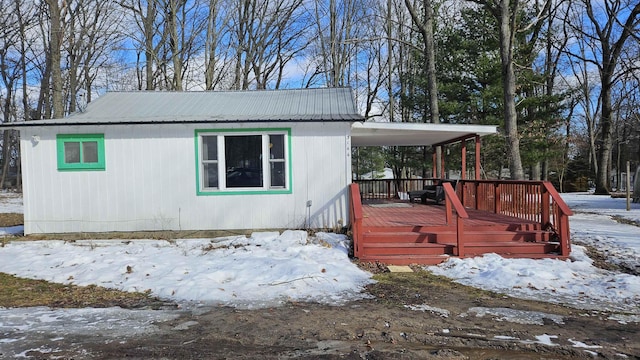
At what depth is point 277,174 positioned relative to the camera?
9.08 m

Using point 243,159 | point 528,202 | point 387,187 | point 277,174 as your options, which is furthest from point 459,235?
point 387,187

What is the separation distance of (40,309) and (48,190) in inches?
201

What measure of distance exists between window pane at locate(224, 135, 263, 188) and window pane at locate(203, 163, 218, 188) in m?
0.27

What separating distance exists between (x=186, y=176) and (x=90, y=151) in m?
2.13

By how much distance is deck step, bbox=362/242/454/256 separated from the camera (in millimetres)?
7094

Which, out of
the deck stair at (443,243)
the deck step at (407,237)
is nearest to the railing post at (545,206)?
the deck stair at (443,243)

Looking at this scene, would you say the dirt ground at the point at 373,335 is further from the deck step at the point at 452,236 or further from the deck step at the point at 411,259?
the deck step at the point at 452,236

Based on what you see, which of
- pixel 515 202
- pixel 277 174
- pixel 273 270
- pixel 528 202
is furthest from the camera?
pixel 277 174

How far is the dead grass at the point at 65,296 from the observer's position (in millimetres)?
4969

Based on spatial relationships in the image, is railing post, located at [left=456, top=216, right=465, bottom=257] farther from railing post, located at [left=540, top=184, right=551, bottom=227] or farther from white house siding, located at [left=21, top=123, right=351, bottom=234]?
white house siding, located at [left=21, top=123, right=351, bottom=234]

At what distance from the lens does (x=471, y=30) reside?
19.9 meters

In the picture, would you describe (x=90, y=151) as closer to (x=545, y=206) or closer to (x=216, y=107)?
(x=216, y=107)

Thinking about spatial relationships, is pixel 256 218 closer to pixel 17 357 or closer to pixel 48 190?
pixel 48 190

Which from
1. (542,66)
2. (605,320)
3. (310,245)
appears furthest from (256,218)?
(542,66)
